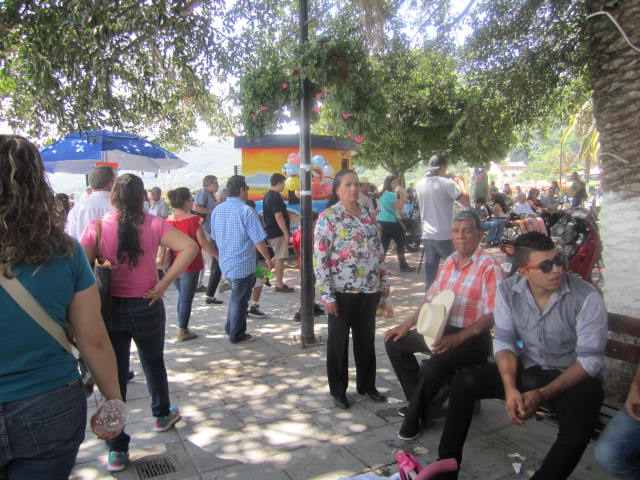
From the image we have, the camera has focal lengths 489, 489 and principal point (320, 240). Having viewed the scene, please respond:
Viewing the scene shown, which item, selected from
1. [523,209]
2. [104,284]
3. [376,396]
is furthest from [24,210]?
[523,209]

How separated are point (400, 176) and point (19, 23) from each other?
16460 mm

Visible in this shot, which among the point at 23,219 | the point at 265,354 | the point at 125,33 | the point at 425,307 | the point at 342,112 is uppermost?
the point at 125,33

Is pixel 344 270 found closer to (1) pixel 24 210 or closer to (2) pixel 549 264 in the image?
Answer: (2) pixel 549 264

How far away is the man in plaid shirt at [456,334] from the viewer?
3.36m

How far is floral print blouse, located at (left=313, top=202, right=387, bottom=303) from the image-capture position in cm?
385

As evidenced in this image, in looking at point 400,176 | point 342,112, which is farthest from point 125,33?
point 400,176

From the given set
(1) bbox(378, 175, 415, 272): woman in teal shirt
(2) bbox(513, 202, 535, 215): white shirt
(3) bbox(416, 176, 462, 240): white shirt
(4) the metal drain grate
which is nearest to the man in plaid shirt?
(4) the metal drain grate

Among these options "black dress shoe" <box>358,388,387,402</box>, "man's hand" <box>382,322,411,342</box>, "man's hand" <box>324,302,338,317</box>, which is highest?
"man's hand" <box>324,302,338,317</box>

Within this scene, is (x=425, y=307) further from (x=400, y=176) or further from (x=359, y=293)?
(x=400, y=176)

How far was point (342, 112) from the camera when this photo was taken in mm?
4973

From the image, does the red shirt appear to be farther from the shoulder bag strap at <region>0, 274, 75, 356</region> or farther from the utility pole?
the shoulder bag strap at <region>0, 274, 75, 356</region>

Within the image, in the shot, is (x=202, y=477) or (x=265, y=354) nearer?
(x=202, y=477)

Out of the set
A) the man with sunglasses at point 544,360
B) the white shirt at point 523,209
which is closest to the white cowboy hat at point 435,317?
the man with sunglasses at point 544,360

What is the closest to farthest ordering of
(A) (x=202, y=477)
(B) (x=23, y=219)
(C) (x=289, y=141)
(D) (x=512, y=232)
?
1. (B) (x=23, y=219)
2. (A) (x=202, y=477)
3. (C) (x=289, y=141)
4. (D) (x=512, y=232)
